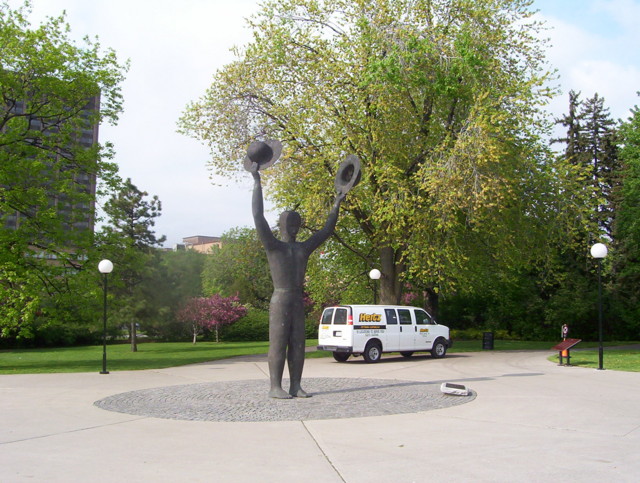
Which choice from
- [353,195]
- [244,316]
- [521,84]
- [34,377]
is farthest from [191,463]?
[244,316]

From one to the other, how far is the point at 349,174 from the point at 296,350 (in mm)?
3730

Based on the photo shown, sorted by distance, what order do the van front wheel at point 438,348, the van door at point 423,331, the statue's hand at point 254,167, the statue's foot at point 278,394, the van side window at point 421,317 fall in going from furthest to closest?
the van front wheel at point 438,348
the van side window at point 421,317
the van door at point 423,331
the statue's hand at point 254,167
the statue's foot at point 278,394

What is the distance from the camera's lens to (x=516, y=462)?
254 inches

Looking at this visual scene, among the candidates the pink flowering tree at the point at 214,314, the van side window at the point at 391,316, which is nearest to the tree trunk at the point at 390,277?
the van side window at the point at 391,316

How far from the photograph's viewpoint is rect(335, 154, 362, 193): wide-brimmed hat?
12.3m

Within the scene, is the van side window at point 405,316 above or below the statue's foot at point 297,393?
above

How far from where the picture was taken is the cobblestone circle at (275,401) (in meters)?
9.53

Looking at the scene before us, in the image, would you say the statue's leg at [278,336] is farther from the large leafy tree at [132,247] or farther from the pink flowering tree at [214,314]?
the pink flowering tree at [214,314]

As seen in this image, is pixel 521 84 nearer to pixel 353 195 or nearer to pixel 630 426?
pixel 353 195

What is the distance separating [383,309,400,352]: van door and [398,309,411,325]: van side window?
233mm

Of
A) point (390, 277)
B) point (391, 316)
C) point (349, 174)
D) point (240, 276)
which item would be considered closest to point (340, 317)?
point (391, 316)

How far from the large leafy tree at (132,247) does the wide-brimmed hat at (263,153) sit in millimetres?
12448

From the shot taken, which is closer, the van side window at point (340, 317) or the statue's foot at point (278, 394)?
the statue's foot at point (278, 394)

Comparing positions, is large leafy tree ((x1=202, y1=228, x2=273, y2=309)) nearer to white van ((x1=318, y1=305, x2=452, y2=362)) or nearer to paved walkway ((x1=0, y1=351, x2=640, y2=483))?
white van ((x1=318, y1=305, x2=452, y2=362))
